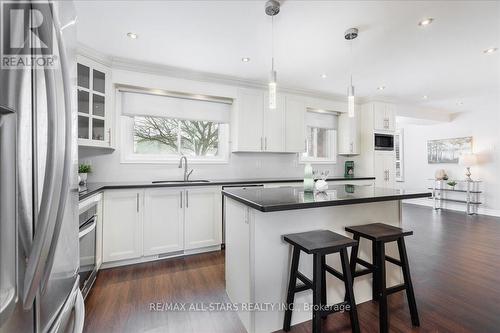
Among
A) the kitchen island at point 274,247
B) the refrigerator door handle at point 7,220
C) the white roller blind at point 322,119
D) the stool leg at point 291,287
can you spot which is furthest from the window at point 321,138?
the refrigerator door handle at point 7,220

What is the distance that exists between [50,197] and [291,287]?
4.78 ft

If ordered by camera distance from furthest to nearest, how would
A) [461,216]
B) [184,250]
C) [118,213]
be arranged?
[461,216] < [184,250] < [118,213]

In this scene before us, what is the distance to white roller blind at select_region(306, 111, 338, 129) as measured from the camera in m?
4.48

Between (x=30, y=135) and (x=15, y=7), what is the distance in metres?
0.30

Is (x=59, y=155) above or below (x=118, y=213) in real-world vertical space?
above

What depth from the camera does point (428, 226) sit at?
416 centimetres

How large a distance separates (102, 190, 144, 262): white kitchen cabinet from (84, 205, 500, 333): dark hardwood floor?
0.61ft

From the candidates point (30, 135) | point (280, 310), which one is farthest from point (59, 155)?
point (280, 310)

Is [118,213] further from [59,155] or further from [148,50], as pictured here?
[59,155]

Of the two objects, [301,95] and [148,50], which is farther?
[301,95]

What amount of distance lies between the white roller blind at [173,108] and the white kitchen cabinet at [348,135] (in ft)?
8.12

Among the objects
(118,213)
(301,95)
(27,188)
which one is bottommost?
(118,213)

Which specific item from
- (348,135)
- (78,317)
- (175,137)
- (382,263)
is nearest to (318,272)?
(382,263)

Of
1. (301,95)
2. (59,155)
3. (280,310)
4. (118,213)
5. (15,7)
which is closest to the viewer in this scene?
(15,7)
